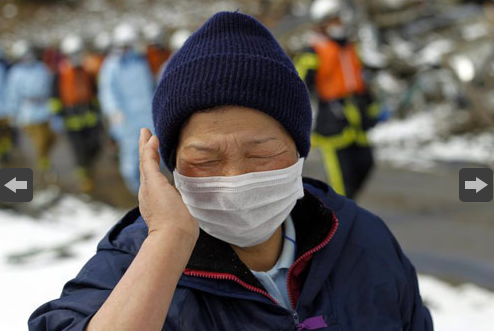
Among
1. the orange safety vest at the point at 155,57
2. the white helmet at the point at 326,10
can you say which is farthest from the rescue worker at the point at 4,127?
the white helmet at the point at 326,10

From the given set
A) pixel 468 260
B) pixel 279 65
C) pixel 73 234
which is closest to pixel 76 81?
pixel 73 234

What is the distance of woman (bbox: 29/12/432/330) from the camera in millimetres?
1290

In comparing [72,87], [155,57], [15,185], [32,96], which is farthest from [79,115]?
[15,185]

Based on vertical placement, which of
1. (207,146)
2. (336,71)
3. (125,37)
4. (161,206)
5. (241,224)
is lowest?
(241,224)

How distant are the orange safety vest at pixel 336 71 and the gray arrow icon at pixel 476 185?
2490 mm

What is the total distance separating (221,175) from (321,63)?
3228 millimetres

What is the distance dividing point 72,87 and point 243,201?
7.27 meters

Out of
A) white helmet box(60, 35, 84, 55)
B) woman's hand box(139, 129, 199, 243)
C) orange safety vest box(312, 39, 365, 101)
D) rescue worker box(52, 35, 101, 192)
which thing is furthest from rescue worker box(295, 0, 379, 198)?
white helmet box(60, 35, 84, 55)

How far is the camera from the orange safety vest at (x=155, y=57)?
26.3 feet

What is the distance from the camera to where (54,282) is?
3.99 meters

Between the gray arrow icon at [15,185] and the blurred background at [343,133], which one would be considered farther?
the gray arrow icon at [15,185]

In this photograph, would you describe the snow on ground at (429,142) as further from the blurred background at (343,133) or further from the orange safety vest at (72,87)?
the orange safety vest at (72,87)

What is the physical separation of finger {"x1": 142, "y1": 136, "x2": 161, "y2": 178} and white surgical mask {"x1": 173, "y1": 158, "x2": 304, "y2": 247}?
0.14 m

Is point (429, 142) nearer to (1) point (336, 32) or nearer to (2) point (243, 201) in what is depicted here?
(1) point (336, 32)
